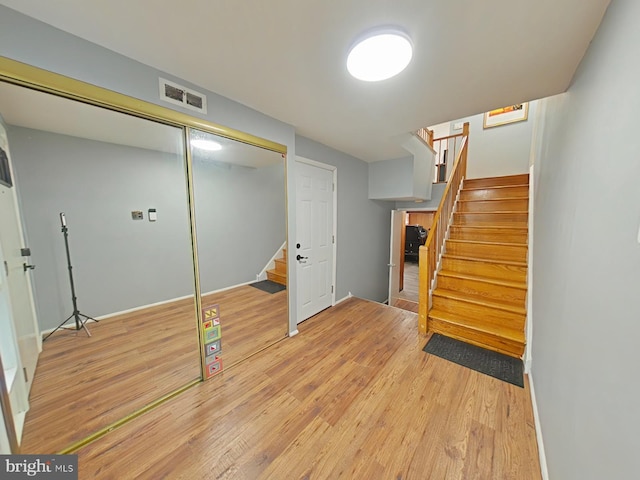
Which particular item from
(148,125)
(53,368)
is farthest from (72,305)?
(148,125)

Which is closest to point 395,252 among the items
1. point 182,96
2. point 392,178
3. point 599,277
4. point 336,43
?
point 392,178

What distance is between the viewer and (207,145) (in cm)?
209

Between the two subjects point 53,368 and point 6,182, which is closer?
point 6,182

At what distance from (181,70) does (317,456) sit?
2637mm

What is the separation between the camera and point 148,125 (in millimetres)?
1903

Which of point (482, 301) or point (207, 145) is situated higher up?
point (207, 145)

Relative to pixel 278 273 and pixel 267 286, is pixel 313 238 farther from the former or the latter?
pixel 267 286

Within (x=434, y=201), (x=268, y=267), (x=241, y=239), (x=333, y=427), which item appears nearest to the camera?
(x=333, y=427)

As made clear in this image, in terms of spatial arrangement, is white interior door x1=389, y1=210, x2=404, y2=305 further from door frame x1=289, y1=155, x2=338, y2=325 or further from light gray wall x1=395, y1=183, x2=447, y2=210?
door frame x1=289, y1=155, x2=338, y2=325

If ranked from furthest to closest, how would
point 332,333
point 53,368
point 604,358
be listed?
point 332,333
point 53,368
point 604,358

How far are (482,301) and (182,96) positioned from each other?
11.7 feet

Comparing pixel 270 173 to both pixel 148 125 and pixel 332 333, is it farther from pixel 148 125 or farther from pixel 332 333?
pixel 332 333

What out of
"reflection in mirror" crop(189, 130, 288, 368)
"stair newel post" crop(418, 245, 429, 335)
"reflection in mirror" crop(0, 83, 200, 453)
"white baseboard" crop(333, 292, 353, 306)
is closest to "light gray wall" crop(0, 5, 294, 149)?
"reflection in mirror" crop(0, 83, 200, 453)

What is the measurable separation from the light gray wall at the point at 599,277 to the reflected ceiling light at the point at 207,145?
8.05 ft
